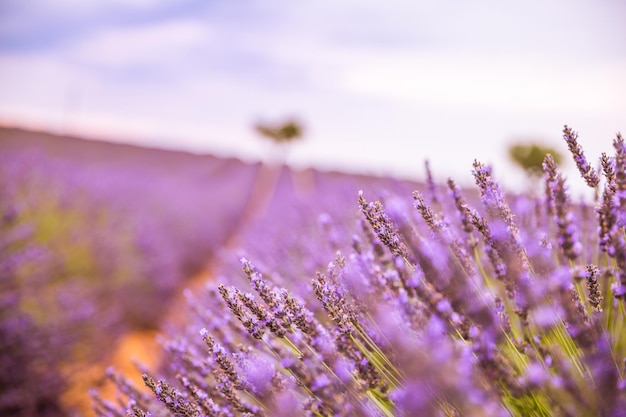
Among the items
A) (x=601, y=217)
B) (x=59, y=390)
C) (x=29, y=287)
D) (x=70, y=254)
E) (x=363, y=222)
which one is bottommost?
(x=601, y=217)

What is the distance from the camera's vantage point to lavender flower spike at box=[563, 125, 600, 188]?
3.45 feet

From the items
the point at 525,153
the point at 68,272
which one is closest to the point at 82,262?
the point at 68,272

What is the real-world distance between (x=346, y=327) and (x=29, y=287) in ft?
10.0

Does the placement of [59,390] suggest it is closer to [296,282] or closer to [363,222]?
[296,282]

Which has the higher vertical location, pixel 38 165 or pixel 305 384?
pixel 38 165

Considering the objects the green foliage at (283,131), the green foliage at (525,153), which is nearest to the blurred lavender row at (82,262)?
the green foliage at (525,153)

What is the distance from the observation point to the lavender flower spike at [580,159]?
105cm

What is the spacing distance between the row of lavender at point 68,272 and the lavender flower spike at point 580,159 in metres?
3.10

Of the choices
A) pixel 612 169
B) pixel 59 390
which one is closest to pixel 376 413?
pixel 612 169

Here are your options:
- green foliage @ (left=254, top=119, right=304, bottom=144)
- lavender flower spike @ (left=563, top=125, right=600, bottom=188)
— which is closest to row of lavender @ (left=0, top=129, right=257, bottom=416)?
lavender flower spike @ (left=563, top=125, right=600, bottom=188)

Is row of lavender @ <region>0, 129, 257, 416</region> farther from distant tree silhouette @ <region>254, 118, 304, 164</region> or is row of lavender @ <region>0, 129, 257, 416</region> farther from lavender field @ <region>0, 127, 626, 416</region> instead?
distant tree silhouette @ <region>254, 118, 304, 164</region>

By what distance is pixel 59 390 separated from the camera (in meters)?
3.18

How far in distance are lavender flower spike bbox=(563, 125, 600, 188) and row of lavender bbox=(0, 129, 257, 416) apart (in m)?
3.10

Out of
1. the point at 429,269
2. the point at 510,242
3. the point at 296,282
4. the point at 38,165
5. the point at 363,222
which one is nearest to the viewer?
the point at 429,269
